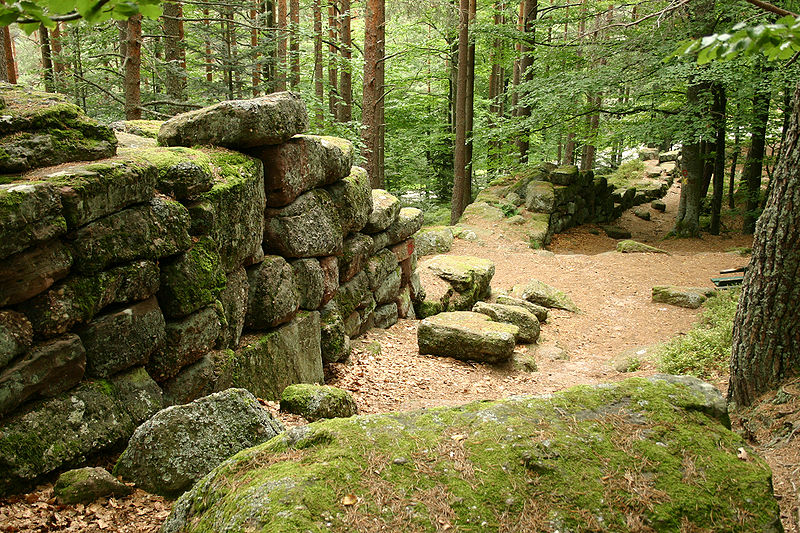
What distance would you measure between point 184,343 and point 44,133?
225 cm

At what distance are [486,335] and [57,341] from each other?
21.7 feet

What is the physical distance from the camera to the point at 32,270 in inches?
148

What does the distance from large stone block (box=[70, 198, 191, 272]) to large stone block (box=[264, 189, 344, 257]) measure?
200 centimetres

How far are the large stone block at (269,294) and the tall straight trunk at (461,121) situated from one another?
13.0 meters

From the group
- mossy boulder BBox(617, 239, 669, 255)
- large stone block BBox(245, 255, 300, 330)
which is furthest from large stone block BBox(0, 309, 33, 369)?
mossy boulder BBox(617, 239, 669, 255)

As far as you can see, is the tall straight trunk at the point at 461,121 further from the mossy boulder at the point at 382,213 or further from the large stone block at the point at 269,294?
the large stone block at the point at 269,294

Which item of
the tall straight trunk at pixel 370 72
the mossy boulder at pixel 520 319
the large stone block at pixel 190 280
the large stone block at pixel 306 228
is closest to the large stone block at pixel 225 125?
the large stone block at pixel 306 228

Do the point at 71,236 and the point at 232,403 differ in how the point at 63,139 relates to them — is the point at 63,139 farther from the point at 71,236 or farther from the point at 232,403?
the point at 232,403

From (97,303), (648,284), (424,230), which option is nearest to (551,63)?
(424,230)

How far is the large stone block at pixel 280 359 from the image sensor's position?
20.0 ft

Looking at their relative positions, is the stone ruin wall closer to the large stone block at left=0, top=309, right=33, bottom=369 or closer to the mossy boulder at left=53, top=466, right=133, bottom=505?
the large stone block at left=0, top=309, right=33, bottom=369

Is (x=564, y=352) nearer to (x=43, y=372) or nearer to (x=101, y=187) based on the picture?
(x=101, y=187)

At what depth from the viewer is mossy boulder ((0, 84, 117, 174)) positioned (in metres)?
4.22

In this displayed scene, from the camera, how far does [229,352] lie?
18.9 ft
